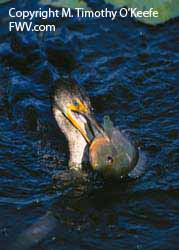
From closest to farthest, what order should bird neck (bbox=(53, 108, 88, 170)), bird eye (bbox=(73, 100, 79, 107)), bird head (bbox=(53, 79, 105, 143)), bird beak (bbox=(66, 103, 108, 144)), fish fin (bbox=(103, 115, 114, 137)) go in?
1. fish fin (bbox=(103, 115, 114, 137))
2. bird beak (bbox=(66, 103, 108, 144))
3. bird head (bbox=(53, 79, 105, 143))
4. bird eye (bbox=(73, 100, 79, 107))
5. bird neck (bbox=(53, 108, 88, 170))

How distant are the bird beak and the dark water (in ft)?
1.59

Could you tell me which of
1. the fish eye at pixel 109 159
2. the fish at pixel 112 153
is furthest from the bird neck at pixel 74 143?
the fish eye at pixel 109 159

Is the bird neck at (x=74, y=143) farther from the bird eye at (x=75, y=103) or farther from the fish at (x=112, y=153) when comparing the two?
the fish at (x=112, y=153)

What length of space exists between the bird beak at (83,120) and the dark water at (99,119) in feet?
1.59

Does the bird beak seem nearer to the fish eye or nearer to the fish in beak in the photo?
the fish in beak

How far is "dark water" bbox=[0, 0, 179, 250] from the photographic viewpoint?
270 inches

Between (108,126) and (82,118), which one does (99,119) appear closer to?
(82,118)

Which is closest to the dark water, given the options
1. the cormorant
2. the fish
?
the cormorant

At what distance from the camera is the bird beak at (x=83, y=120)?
285 inches

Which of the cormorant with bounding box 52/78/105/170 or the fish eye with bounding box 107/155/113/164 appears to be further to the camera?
the cormorant with bounding box 52/78/105/170

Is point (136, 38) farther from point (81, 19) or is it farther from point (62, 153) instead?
point (62, 153)

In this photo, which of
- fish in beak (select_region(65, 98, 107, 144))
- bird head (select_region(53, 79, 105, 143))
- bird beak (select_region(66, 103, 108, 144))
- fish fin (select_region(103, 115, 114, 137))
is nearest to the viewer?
fish fin (select_region(103, 115, 114, 137))

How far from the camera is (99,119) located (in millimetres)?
8633

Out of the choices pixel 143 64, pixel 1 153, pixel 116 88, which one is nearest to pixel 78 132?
pixel 1 153
